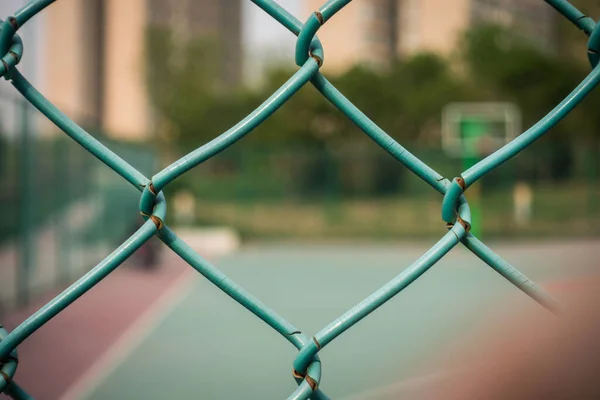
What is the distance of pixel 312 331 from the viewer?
6508mm

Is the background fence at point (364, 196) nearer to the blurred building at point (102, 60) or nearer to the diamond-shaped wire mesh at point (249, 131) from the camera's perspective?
the diamond-shaped wire mesh at point (249, 131)

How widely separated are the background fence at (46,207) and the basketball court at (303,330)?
1332mm

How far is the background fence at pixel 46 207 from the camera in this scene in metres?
6.57

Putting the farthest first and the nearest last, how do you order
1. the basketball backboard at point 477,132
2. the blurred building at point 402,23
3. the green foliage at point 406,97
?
the blurred building at point 402,23, the green foliage at point 406,97, the basketball backboard at point 477,132

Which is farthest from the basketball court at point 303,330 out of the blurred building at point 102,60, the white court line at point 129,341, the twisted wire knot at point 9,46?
the blurred building at point 102,60

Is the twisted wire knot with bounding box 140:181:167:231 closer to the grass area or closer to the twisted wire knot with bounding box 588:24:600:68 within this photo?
the twisted wire knot with bounding box 588:24:600:68

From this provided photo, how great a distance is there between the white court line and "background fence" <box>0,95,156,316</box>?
1311 mm

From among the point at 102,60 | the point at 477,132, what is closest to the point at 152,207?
the point at 477,132

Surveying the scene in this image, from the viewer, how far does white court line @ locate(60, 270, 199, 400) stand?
466cm

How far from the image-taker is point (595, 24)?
1.98 ft

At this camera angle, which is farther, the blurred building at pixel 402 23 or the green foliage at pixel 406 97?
the blurred building at pixel 402 23

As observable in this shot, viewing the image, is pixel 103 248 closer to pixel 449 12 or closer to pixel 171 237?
pixel 171 237

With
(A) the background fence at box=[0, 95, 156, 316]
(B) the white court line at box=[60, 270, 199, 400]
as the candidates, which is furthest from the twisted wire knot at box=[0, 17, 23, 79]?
(A) the background fence at box=[0, 95, 156, 316]

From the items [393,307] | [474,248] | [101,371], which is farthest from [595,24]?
[393,307]
